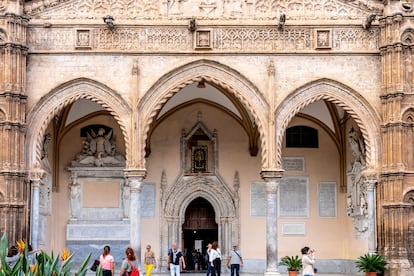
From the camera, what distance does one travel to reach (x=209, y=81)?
22.4m

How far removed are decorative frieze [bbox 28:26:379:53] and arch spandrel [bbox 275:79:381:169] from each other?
1125 millimetres

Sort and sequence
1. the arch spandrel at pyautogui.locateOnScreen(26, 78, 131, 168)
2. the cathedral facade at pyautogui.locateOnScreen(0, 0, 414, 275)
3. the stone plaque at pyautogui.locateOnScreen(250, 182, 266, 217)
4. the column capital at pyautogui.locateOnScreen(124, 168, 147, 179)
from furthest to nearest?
1. the stone plaque at pyautogui.locateOnScreen(250, 182, 266, 217)
2. the arch spandrel at pyautogui.locateOnScreen(26, 78, 131, 168)
3. the column capital at pyautogui.locateOnScreen(124, 168, 147, 179)
4. the cathedral facade at pyautogui.locateOnScreen(0, 0, 414, 275)

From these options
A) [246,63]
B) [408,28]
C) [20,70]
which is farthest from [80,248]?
[408,28]

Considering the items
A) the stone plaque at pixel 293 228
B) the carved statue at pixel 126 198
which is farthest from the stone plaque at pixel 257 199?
the carved statue at pixel 126 198

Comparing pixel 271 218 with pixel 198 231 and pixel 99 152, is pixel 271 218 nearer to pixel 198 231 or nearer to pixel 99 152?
pixel 198 231

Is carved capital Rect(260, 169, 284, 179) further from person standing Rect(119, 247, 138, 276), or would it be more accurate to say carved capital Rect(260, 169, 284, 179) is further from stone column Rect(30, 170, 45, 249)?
person standing Rect(119, 247, 138, 276)

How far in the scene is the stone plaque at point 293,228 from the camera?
26.2 meters

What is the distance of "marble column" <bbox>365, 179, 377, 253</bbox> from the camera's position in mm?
21938

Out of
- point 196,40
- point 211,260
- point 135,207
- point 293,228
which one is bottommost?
point 211,260

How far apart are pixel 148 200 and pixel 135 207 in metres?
4.35

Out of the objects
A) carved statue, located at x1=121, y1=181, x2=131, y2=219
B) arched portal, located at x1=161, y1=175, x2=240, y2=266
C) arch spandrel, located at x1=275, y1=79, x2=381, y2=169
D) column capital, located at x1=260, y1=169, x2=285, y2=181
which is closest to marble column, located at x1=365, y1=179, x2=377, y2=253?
arch spandrel, located at x1=275, y1=79, x2=381, y2=169

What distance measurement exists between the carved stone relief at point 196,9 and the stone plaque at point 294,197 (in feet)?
21.0

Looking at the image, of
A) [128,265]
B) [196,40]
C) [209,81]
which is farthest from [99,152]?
[128,265]

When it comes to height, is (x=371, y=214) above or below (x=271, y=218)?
above
